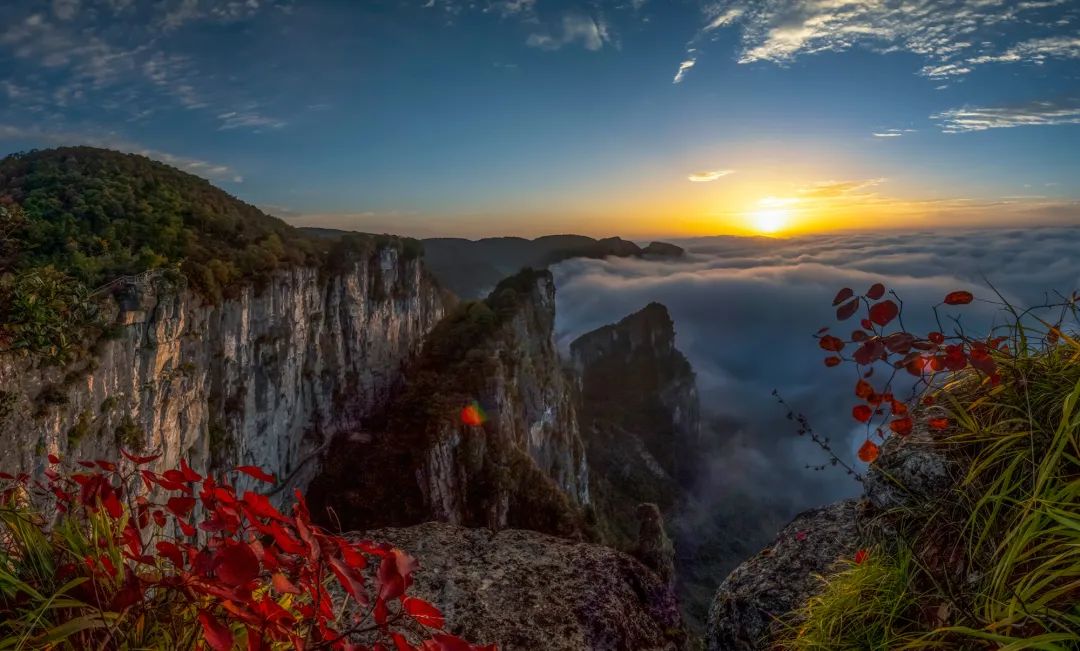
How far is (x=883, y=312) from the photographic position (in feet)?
9.68

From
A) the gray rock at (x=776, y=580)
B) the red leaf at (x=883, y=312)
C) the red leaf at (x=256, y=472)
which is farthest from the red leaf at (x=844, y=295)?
the red leaf at (x=256, y=472)

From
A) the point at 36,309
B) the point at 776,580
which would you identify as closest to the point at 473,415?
the point at 36,309

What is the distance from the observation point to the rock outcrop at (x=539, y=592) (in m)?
5.19

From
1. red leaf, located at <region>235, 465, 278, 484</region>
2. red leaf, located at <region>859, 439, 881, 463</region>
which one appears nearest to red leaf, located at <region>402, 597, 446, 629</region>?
red leaf, located at <region>235, 465, 278, 484</region>

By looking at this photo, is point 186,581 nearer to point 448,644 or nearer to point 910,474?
point 448,644

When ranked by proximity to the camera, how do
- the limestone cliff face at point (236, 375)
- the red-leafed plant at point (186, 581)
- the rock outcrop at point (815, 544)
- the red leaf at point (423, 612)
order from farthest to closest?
the limestone cliff face at point (236, 375)
the rock outcrop at point (815, 544)
the red leaf at point (423, 612)
the red-leafed plant at point (186, 581)

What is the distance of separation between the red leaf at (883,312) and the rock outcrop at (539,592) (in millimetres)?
4055

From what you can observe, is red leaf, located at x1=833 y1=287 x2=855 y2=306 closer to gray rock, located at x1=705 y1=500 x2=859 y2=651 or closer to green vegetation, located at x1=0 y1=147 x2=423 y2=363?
gray rock, located at x1=705 y1=500 x2=859 y2=651

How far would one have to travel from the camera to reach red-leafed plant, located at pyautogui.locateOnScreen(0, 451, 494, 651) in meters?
1.80

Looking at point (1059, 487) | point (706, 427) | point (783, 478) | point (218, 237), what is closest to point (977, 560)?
point (1059, 487)

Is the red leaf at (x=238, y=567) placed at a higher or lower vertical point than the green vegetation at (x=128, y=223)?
lower

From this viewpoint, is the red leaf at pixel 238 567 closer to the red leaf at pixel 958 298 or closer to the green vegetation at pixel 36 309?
the red leaf at pixel 958 298

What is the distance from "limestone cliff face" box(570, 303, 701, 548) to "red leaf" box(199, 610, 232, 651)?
108m

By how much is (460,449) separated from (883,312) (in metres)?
50.5
